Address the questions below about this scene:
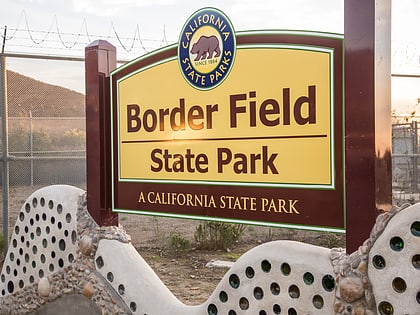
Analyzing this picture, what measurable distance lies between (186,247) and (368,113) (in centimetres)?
626

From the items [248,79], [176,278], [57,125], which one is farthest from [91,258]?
[57,125]

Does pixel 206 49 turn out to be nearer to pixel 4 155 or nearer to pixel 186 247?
pixel 4 155

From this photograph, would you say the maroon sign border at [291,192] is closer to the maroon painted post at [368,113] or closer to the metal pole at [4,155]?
Result: the maroon painted post at [368,113]

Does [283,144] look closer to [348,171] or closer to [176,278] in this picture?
[348,171]

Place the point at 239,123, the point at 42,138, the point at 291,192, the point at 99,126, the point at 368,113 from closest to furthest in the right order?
the point at 368,113, the point at 291,192, the point at 239,123, the point at 99,126, the point at 42,138

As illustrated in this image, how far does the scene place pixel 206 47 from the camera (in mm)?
3625

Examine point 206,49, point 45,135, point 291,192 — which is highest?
point 206,49

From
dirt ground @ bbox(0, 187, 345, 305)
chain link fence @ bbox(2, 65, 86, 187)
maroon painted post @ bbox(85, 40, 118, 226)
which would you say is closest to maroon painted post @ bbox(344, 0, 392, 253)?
maroon painted post @ bbox(85, 40, 118, 226)

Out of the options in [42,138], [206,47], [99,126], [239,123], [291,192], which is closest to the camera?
[291,192]

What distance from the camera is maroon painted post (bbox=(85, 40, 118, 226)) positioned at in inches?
172

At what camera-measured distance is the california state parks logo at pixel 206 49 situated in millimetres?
3529

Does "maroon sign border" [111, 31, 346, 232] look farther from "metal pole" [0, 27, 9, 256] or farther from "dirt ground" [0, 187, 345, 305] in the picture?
"metal pole" [0, 27, 9, 256]

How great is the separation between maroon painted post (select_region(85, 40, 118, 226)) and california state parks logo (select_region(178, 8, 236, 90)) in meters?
0.81

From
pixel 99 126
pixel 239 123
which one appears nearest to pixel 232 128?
pixel 239 123
